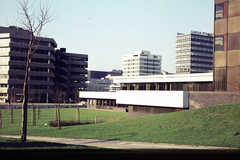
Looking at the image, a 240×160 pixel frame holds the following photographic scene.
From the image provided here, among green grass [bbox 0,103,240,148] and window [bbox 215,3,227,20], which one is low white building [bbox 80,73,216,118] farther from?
window [bbox 215,3,227,20]

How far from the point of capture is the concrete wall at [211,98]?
32.1 metres

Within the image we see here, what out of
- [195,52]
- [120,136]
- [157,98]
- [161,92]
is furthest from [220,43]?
[195,52]

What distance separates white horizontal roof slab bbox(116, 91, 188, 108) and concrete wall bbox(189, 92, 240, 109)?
1189 millimetres

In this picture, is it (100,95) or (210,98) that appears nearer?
(210,98)

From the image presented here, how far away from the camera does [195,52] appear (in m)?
176

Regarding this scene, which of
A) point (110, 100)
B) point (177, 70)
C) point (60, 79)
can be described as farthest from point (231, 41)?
point (177, 70)

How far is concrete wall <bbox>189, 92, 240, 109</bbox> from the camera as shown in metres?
32.1

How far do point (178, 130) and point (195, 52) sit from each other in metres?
157

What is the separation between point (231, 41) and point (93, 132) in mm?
20597

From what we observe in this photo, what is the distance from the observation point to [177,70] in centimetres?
18662

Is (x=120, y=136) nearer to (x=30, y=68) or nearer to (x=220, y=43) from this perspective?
(x=220, y=43)

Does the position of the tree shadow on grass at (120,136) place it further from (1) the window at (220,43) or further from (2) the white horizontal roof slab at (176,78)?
(2) the white horizontal roof slab at (176,78)

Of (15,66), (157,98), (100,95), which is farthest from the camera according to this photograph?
(15,66)

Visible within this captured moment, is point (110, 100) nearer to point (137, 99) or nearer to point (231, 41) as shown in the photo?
point (137, 99)
